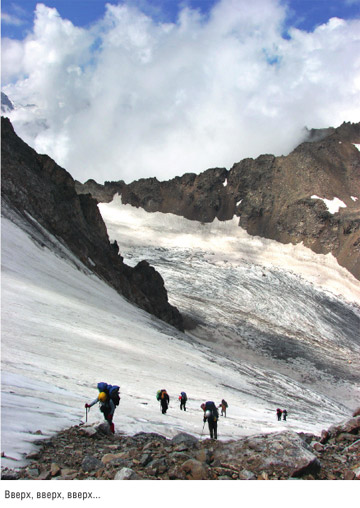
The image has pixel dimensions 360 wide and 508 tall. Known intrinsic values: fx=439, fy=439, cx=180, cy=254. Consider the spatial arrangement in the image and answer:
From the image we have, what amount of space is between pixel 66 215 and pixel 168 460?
56.0 m

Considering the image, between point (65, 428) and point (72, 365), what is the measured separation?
8412 millimetres

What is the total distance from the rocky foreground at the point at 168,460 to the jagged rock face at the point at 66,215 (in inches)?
1523

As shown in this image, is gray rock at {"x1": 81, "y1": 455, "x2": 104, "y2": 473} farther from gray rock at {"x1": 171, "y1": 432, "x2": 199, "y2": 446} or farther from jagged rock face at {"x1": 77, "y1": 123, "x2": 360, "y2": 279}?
jagged rock face at {"x1": 77, "y1": 123, "x2": 360, "y2": 279}

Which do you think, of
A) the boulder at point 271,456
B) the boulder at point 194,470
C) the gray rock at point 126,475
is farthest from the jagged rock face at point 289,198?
the gray rock at point 126,475

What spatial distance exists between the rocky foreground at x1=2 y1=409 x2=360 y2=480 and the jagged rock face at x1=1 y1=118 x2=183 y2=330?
127 ft

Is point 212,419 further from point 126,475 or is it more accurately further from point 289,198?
point 289,198

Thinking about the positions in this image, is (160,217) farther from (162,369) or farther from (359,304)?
(162,369)

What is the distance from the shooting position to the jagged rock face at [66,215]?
5288cm

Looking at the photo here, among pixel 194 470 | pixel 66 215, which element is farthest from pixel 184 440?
pixel 66 215

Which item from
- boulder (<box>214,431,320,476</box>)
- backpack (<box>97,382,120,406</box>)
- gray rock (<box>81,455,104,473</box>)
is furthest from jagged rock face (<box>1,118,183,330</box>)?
gray rock (<box>81,455,104,473</box>)

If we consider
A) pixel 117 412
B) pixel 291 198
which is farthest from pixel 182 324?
pixel 291 198

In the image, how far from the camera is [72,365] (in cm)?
1795

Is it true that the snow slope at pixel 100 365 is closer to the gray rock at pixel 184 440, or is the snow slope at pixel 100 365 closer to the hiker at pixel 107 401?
the hiker at pixel 107 401

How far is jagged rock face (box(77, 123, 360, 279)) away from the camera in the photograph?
15850 cm
